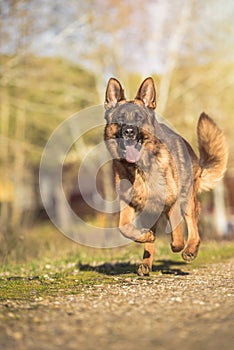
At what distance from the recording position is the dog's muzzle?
7.11 meters

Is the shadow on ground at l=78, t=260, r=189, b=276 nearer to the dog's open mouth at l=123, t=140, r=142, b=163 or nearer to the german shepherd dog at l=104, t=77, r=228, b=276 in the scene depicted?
the german shepherd dog at l=104, t=77, r=228, b=276

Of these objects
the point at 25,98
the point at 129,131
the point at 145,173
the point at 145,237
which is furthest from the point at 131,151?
the point at 25,98

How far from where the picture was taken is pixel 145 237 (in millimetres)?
7094

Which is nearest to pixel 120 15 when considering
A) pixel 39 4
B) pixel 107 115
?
pixel 39 4

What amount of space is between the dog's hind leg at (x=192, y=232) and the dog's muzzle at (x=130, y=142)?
1.15 meters

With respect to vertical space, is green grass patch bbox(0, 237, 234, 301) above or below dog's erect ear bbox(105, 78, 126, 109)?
below

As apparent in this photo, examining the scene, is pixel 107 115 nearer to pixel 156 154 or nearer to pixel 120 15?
pixel 156 154

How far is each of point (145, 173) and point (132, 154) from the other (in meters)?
0.34

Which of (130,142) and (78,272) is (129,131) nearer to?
(130,142)

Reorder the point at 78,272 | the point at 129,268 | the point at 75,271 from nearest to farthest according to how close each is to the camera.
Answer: the point at 78,272
the point at 75,271
the point at 129,268

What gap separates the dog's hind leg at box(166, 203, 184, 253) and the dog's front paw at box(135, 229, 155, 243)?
28 cm

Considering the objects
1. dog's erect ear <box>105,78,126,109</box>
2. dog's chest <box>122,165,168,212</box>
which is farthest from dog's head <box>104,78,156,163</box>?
dog's chest <box>122,165,168,212</box>

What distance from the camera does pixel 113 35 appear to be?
2006 centimetres

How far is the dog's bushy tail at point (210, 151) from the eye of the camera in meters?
8.56
